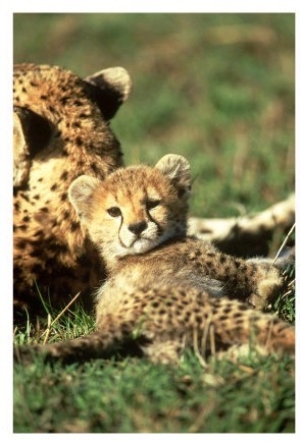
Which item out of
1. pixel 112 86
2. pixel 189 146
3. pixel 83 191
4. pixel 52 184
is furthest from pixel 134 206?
pixel 189 146

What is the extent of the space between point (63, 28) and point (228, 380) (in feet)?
24.0

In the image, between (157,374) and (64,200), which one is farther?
(64,200)

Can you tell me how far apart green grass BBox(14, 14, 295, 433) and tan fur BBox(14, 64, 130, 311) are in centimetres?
17

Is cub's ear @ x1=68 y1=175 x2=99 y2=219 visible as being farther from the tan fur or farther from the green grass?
the green grass

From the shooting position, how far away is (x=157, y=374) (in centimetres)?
319

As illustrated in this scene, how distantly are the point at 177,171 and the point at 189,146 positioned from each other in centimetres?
380

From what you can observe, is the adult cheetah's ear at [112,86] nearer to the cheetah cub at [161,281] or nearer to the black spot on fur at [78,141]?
the black spot on fur at [78,141]

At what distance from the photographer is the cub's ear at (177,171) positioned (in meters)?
3.94

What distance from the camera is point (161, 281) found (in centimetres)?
356

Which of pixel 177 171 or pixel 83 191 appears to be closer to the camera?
pixel 83 191

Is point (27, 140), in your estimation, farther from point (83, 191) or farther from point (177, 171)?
point (177, 171)
